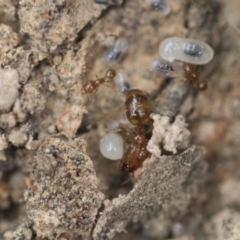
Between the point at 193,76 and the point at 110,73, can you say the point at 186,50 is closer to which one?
the point at 193,76

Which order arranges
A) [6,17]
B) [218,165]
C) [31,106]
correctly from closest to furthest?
[31,106] → [6,17] → [218,165]

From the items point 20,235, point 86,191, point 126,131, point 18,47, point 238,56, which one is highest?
point 238,56

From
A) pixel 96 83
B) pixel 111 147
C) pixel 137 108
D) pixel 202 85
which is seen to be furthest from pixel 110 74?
pixel 202 85

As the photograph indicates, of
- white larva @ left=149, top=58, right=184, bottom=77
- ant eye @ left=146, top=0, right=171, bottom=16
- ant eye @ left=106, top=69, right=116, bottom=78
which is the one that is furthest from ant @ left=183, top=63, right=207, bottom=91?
ant eye @ left=106, top=69, right=116, bottom=78

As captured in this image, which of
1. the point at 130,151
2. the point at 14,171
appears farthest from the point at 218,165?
the point at 14,171

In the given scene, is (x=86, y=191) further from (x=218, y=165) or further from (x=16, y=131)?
(x=218, y=165)

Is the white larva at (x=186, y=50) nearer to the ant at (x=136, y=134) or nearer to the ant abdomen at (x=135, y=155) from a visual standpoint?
the ant at (x=136, y=134)
